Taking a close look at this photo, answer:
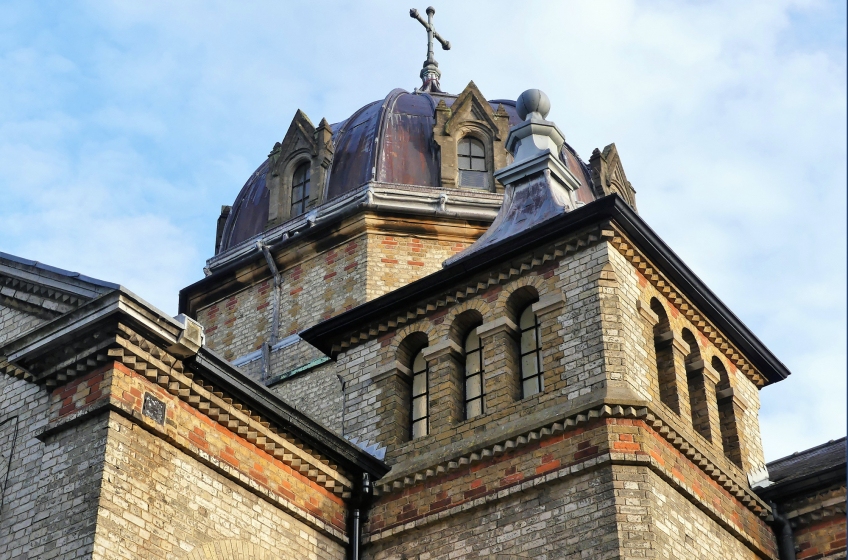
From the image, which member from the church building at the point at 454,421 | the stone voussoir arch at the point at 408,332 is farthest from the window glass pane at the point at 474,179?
the stone voussoir arch at the point at 408,332

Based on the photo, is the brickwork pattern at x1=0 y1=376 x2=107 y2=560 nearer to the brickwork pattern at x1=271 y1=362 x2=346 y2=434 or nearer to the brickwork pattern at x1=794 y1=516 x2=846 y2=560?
the brickwork pattern at x1=271 y1=362 x2=346 y2=434

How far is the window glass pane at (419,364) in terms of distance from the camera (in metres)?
Answer: 19.8

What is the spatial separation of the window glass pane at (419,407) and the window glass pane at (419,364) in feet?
1.59

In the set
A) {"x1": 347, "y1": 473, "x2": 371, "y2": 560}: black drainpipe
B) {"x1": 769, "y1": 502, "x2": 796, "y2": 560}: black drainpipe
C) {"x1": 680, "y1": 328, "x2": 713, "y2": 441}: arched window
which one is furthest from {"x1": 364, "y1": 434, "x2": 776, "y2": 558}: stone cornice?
{"x1": 680, "y1": 328, "x2": 713, "y2": 441}: arched window

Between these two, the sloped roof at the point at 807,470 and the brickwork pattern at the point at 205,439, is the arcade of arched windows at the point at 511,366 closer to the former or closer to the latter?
the sloped roof at the point at 807,470

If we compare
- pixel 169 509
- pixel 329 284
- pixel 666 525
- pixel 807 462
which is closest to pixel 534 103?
pixel 329 284

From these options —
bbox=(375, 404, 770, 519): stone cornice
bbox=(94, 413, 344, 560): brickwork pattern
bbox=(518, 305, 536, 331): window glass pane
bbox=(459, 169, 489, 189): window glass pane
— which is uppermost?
bbox=(459, 169, 489, 189): window glass pane

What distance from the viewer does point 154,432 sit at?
52.0ft

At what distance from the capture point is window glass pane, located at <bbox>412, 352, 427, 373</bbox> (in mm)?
19828

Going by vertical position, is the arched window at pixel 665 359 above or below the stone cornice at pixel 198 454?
above

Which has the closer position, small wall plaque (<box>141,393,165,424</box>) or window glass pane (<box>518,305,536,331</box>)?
small wall plaque (<box>141,393,165,424</box>)

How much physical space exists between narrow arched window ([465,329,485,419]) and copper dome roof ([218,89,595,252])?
7.33m

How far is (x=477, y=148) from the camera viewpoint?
89.7 ft

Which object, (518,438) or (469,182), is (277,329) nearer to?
(469,182)
